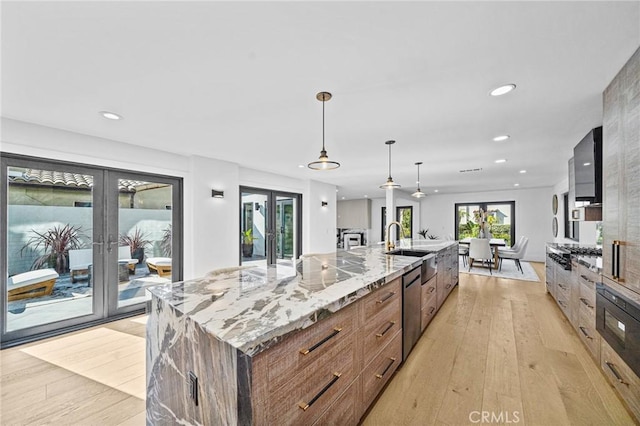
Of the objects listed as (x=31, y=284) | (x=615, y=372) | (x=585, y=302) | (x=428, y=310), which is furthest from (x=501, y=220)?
(x=31, y=284)

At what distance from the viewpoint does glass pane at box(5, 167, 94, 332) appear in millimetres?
2926

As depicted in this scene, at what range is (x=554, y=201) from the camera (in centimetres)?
754

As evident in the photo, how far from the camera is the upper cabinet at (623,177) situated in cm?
173

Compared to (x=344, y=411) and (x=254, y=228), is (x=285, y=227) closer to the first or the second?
(x=254, y=228)

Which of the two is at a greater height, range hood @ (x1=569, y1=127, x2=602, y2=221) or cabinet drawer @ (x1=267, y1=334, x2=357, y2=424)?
range hood @ (x1=569, y1=127, x2=602, y2=221)

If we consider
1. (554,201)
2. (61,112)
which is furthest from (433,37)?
(554,201)

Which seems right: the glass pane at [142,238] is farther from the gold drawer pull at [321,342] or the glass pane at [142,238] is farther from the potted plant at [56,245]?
the gold drawer pull at [321,342]

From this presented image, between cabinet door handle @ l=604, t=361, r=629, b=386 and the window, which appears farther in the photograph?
the window

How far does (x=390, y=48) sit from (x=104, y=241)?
3.98 meters

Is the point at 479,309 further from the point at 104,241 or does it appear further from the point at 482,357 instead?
→ the point at 104,241

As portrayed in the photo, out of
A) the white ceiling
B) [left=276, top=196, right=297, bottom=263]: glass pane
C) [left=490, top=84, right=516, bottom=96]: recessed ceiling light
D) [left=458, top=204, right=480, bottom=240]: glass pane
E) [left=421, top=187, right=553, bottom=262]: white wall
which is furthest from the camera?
[left=458, top=204, right=480, bottom=240]: glass pane

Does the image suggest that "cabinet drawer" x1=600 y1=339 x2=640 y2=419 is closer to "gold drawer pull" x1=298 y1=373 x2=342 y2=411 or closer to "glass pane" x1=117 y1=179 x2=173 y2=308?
"gold drawer pull" x1=298 y1=373 x2=342 y2=411

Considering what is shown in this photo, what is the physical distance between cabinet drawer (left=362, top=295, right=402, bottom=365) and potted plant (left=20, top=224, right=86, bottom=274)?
3695 millimetres

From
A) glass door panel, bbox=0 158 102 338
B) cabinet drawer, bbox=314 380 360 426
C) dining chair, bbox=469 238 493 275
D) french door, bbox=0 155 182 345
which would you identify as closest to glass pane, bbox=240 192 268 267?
french door, bbox=0 155 182 345
